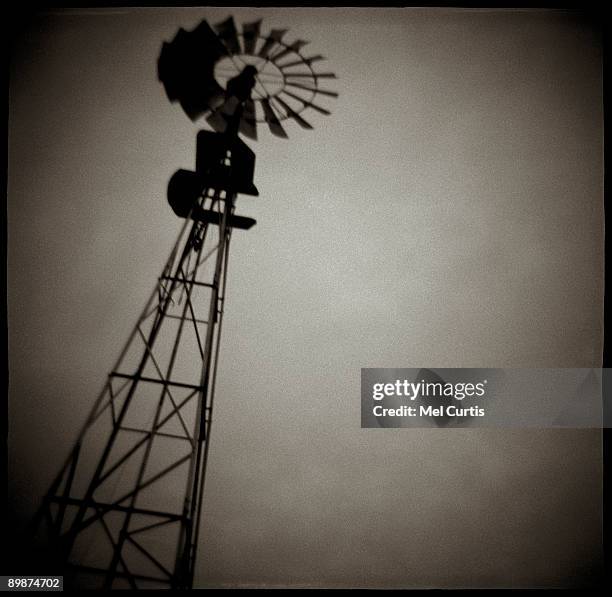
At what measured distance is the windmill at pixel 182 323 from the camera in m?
4.31

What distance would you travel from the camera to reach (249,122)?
4.61 m

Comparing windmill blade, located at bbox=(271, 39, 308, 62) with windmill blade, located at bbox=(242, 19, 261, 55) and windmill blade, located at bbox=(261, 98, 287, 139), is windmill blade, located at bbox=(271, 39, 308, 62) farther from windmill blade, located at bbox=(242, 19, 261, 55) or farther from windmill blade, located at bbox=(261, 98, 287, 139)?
→ windmill blade, located at bbox=(261, 98, 287, 139)

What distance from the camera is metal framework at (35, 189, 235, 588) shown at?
423 cm

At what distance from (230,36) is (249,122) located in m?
0.79

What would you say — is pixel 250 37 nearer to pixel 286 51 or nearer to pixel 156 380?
pixel 286 51

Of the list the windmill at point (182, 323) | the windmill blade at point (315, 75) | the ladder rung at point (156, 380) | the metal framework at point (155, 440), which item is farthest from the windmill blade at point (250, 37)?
the ladder rung at point (156, 380)

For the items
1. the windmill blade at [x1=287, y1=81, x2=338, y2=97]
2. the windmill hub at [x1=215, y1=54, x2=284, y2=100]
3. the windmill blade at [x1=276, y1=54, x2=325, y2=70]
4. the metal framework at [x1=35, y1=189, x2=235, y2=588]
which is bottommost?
the metal framework at [x1=35, y1=189, x2=235, y2=588]

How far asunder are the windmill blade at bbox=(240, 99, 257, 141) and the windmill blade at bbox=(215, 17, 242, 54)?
0.49 meters

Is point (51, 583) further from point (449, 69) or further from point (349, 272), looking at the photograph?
point (449, 69)

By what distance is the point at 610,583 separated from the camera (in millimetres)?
4375

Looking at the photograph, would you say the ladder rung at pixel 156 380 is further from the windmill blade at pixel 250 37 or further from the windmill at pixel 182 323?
the windmill blade at pixel 250 37

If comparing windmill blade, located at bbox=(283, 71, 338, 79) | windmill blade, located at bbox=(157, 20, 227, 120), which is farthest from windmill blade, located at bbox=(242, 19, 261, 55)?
windmill blade, located at bbox=(283, 71, 338, 79)

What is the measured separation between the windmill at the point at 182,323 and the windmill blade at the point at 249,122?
10mm

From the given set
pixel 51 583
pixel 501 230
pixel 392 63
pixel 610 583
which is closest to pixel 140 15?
pixel 392 63
